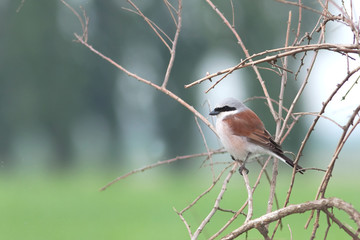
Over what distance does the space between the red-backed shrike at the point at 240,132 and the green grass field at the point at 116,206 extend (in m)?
5.17

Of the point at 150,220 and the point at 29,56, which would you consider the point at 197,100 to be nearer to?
the point at 29,56

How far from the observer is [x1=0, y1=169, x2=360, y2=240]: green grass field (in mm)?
12727

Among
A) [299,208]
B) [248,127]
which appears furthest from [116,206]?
[299,208]

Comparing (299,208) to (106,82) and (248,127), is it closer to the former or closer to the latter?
(248,127)

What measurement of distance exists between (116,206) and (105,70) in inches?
434

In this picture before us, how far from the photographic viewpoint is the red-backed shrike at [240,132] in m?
3.96

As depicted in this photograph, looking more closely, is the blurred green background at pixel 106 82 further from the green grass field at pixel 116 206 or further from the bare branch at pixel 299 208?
the bare branch at pixel 299 208

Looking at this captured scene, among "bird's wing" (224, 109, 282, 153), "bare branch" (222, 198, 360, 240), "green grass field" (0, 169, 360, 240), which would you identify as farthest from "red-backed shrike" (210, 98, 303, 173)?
"green grass field" (0, 169, 360, 240)

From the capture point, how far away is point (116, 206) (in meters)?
17.3

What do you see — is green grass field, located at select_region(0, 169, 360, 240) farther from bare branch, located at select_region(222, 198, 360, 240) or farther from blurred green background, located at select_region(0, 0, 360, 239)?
bare branch, located at select_region(222, 198, 360, 240)

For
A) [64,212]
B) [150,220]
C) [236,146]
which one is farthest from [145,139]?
[236,146]

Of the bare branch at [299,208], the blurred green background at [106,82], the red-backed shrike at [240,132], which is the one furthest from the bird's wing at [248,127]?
the blurred green background at [106,82]

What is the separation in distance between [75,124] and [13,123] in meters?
2.80

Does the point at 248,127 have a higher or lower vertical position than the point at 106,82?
lower
